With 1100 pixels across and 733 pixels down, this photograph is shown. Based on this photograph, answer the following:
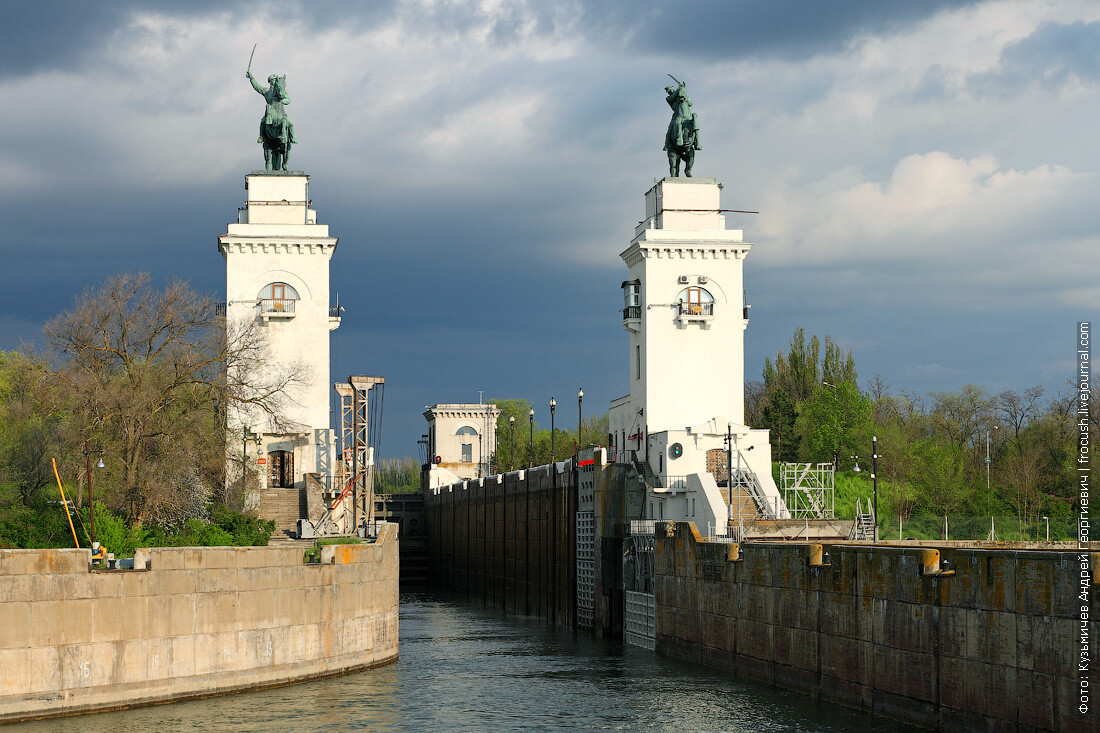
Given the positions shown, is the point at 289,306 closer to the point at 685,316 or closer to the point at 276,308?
the point at 276,308

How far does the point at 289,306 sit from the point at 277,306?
0.59 metres

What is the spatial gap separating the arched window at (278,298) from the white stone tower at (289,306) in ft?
0.17

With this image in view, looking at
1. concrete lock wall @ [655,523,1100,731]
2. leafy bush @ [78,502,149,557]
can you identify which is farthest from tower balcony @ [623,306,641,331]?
leafy bush @ [78,502,149,557]

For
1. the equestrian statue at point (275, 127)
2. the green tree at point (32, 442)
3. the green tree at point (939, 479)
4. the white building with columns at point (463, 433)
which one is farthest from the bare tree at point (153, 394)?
the white building with columns at point (463, 433)

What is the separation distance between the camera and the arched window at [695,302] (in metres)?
60.4

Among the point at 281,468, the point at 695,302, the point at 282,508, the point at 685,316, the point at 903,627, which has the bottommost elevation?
the point at 903,627

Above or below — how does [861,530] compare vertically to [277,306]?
below

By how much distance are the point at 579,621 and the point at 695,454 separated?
907 cm

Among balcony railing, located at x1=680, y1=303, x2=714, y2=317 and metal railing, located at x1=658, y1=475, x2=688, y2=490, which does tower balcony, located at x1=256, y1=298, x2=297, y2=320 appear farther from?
metal railing, located at x1=658, y1=475, x2=688, y2=490

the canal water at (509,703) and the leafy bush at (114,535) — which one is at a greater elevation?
the leafy bush at (114,535)

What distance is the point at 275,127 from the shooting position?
211ft

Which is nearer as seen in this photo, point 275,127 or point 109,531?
point 109,531

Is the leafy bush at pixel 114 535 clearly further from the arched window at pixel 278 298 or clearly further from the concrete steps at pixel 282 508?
the arched window at pixel 278 298

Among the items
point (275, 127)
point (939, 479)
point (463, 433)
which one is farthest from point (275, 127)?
point (463, 433)
